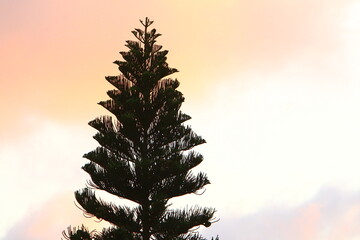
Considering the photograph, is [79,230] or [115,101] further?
[115,101]

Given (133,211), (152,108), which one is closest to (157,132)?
(152,108)

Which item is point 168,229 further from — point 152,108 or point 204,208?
point 152,108

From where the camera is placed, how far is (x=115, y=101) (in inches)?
1035

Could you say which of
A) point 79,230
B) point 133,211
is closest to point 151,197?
point 133,211

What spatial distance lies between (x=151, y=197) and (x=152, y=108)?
269 cm

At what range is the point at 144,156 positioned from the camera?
2588 centimetres

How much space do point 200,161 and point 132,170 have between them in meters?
2.02

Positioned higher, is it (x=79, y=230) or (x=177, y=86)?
(x=177, y=86)

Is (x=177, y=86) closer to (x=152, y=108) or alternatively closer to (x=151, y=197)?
(x=152, y=108)

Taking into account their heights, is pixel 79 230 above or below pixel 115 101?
below

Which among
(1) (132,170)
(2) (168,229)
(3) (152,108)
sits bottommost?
(2) (168,229)

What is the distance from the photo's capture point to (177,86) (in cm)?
2653

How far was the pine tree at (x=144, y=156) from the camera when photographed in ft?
82.2

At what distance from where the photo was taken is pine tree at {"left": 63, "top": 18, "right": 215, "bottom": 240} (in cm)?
2505
